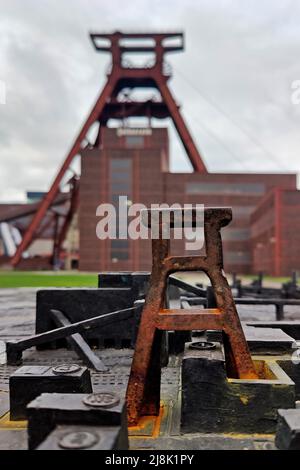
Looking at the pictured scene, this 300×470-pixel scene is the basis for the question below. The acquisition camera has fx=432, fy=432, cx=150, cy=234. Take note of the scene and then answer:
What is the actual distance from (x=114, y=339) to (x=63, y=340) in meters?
0.75

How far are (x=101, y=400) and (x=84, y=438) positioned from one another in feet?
1.01

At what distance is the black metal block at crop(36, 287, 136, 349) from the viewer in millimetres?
6309

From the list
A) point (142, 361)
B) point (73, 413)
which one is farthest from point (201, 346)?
point (73, 413)

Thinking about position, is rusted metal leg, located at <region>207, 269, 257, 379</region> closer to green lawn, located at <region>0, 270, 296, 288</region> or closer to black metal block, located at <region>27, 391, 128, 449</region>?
black metal block, located at <region>27, 391, 128, 449</region>

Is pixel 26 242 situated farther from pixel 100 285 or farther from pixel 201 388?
pixel 201 388

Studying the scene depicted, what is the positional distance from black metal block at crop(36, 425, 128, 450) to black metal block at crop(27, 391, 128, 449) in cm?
4

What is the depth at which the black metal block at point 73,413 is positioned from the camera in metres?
2.35

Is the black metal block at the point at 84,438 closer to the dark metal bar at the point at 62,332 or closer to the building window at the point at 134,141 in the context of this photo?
the dark metal bar at the point at 62,332

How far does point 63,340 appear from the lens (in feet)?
20.7

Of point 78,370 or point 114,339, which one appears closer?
point 78,370

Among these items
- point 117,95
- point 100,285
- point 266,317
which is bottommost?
point 266,317

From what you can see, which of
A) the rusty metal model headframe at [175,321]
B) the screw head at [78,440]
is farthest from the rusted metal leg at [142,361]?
the screw head at [78,440]

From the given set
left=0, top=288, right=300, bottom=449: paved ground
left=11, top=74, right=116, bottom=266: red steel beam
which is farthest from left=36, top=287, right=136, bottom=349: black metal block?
left=11, top=74, right=116, bottom=266: red steel beam
